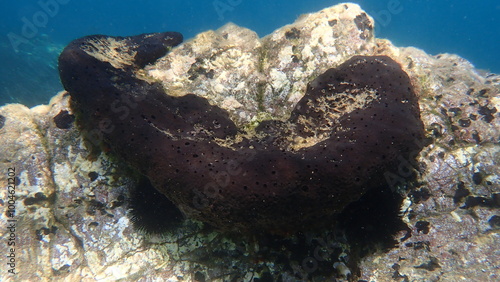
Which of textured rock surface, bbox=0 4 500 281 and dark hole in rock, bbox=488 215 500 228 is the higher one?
textured rock surface, bbox=0 4 500 281

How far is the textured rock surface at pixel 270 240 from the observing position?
322cm

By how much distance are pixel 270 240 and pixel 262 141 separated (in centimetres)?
A: 126

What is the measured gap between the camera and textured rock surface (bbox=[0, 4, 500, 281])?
127 inches

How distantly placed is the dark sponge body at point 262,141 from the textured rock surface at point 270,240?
52 cm

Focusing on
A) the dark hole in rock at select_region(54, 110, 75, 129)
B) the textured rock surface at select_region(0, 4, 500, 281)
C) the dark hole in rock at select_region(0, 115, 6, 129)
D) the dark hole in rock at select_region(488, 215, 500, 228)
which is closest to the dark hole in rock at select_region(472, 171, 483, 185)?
the textured rock surface at select_region(0, 4, 500, 281)

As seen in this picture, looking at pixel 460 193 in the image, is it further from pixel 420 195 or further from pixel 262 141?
pixel 262 141

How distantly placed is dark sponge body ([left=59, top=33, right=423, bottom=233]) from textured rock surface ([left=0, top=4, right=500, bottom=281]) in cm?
52

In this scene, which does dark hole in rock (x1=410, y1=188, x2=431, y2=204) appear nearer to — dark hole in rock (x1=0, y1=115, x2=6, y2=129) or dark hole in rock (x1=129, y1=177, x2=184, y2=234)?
dark hole in rock (x1=129, y1=177, x2=184, y2=234)

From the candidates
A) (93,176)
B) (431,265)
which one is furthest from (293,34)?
(93,176)

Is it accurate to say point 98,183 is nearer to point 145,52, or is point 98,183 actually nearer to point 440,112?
point 145,52

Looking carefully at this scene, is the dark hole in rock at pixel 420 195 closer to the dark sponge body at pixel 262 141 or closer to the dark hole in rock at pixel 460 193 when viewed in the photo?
the dark hole in rock at pixel 460 193

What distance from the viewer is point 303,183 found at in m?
2.71

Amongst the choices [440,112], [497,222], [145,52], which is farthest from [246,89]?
[497,222]

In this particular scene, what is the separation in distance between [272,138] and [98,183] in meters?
2.70
